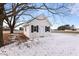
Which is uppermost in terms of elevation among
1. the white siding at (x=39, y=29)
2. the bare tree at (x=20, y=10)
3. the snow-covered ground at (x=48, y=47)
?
the bare tree at (x=20, y=10)

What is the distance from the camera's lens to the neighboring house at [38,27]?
237 centimetres

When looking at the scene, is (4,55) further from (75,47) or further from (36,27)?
(75,47)

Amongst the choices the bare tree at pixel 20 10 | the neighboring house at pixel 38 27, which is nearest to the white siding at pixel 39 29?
the neighboring house at pixel 38 27

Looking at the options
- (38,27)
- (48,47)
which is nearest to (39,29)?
(38,27)

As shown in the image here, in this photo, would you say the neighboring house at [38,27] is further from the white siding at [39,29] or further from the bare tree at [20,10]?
the bare tree at [20,10]

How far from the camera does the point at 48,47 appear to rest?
92.3 inches

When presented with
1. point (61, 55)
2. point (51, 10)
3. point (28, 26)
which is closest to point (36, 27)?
point (28, 26)

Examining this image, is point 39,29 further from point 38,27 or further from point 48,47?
point 48,47

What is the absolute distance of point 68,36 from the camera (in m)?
2.38

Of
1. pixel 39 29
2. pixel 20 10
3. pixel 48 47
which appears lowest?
pixel 48 47

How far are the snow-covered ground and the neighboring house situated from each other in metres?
0.06

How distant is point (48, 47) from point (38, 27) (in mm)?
242

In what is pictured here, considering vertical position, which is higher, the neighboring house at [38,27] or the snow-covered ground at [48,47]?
the neighboring house at [38,27]

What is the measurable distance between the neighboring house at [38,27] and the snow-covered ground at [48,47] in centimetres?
6
